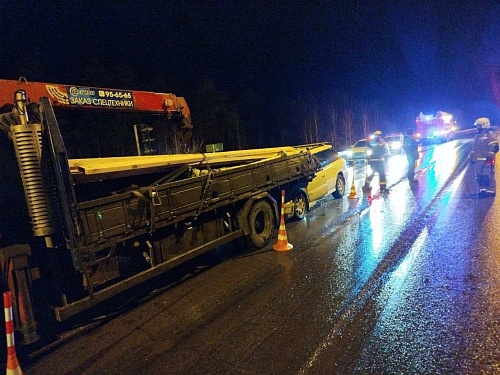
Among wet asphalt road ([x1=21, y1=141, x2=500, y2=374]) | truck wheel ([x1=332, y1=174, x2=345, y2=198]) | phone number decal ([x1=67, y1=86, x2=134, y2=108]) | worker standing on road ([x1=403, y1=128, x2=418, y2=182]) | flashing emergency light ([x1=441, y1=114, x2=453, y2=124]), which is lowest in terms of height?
wet asphalt road ([x1=21, y1=141, x2=500, y2=374])

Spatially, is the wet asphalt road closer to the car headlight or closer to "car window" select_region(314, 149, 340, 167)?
"car window" select_region(314, 149, 340, 167)

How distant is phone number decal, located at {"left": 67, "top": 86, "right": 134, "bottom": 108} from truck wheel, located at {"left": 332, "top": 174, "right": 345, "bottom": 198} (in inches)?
273

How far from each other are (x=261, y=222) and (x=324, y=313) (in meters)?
3.41

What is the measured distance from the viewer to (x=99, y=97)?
20.3 feet

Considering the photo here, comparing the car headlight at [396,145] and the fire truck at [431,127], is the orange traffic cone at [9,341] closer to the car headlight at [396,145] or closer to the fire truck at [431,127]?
the car headlight at [396,145]

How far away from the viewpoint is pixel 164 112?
7645 millimetres

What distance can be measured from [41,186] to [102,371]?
6.81 ft

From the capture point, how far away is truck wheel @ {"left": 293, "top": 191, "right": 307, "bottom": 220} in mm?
9319

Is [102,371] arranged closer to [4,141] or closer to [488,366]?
[4,141]

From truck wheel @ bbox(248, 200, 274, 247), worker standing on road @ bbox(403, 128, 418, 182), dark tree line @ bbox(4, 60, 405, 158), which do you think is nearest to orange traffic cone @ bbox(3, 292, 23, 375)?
truck wheel @ bbox(248, 200, 274, 247)

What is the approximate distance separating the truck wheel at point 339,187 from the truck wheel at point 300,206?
2423 millimetres

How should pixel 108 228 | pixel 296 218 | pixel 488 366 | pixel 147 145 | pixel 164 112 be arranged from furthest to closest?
pixel 296 218 < pixel 164 112 < pixel 147 145 < pixel 108 228 < pixel 488 366

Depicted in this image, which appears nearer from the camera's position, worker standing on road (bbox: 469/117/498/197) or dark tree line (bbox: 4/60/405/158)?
worker standing on road (bbox: 469/117/498/197)

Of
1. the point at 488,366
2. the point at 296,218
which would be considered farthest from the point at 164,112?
the point at 488,366
